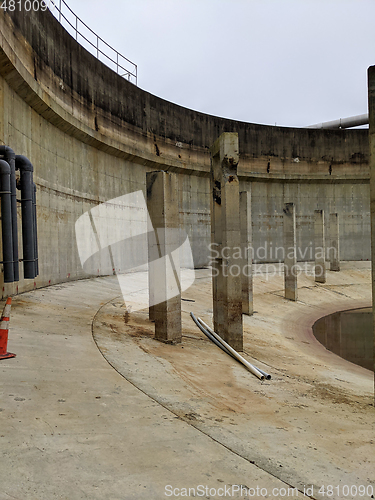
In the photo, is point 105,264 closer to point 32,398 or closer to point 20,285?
point 20,285

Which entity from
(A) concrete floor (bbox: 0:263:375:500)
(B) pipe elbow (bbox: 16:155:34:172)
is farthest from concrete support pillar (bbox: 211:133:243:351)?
(B) pipe elbow (bbox: 16:155:34:172)

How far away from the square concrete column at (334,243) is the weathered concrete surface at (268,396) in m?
16.2

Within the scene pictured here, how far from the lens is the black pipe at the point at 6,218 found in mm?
7215

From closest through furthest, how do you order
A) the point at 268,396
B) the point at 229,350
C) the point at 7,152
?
the point at 268,396 < the point at 7,152 < the point at 229,350

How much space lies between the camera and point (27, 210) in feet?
27.6

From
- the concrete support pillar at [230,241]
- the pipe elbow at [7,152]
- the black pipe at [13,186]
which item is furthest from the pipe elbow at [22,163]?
the concrete support pillar at [230,241]

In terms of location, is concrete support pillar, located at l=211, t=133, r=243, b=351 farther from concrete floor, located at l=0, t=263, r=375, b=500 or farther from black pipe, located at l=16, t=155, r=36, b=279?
black pipe, located at l=16, t=155, r=36, b=279

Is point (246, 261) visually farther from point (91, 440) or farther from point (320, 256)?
point (91, 440)

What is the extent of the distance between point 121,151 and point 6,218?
1359cm

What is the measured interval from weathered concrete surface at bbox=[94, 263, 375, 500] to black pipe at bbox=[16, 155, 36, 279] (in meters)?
→ 2.18

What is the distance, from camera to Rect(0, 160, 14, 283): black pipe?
284 inches

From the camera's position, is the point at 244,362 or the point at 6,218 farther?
the point at 244,362
